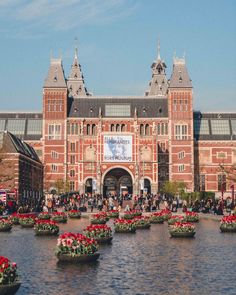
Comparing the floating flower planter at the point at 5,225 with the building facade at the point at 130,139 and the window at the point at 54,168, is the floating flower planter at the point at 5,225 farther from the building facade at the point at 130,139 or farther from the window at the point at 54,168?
the window at the point at 54,168

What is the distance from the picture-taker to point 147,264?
1933cm

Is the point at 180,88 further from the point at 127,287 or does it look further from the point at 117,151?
the point at 127,287

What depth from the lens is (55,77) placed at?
108562 mm

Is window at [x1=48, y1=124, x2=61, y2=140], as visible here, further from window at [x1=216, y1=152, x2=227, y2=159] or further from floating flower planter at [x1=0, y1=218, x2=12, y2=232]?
floating flower planter at [x1=0, y1=218, x2=12, y2=232]

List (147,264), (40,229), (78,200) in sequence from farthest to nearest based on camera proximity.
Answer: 1. (78,200)
2. (40,229)
3. (147,264)

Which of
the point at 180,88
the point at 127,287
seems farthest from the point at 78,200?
the point at 127,287

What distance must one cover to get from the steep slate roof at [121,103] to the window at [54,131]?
3.88m

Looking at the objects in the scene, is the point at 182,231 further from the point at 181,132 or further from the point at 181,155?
the point at 181,132

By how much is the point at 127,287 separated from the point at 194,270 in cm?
340

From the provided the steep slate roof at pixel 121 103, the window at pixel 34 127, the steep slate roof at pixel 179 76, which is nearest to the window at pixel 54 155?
the window at pixel 34 127

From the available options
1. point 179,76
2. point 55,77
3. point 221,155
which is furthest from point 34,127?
point 221,155

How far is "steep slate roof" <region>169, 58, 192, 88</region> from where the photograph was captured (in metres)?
106

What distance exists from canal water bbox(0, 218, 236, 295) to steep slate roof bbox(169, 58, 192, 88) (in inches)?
3169

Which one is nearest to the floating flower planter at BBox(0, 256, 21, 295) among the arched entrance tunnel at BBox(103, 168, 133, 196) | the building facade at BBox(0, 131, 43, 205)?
the building facade at BBox(0, 131, 43, 205)
